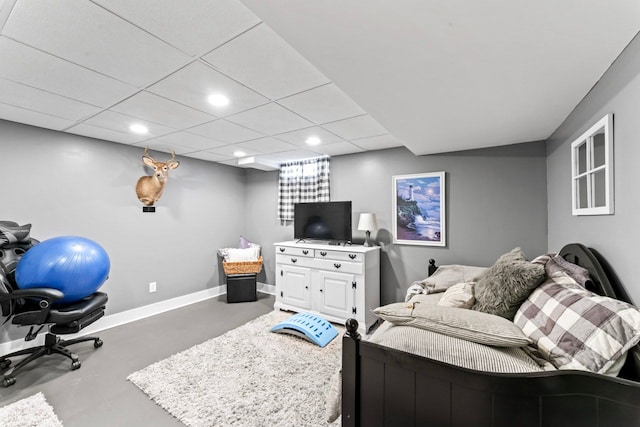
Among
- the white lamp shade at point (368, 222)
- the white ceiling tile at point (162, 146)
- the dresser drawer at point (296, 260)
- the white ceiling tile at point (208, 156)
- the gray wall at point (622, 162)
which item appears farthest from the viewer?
the white ceiling tile at point (208, 156)

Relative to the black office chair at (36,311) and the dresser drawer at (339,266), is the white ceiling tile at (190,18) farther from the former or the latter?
the dresser drawer at (339,266)

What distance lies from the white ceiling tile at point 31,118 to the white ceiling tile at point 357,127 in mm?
2675

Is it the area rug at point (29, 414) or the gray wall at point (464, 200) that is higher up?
the gray wall at point (464, 200)

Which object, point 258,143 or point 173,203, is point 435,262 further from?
point 173,203

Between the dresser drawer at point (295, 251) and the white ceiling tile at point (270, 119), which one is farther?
the dresser drawer at point (295, 251)

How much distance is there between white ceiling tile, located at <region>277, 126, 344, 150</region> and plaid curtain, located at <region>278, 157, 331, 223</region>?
2.83 ft

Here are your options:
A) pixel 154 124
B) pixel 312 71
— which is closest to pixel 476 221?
pixel 312 71

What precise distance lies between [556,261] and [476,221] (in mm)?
1476

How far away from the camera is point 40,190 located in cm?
288

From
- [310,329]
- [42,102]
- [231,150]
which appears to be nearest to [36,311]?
[42,102]

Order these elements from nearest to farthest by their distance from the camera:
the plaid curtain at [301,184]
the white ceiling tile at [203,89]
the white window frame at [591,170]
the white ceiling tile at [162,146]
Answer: the white window frame at [591,170] < the white ceiling tile at [203,89] < the white ceiling tile at [162,146] < the plaid curtain at [301,184]

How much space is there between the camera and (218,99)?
2127 millimetres

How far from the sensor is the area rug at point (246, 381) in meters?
1.86

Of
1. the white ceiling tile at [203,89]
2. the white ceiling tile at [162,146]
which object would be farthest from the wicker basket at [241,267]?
the white ceiling tile at [203,89]
